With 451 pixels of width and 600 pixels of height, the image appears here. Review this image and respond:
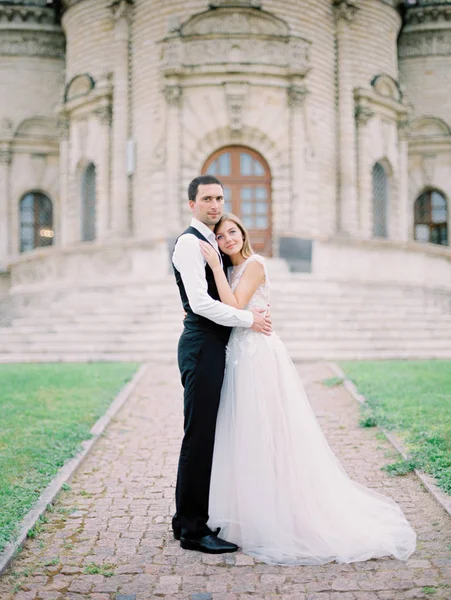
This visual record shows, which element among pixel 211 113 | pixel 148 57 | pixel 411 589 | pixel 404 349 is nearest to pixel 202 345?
pixel 411 589

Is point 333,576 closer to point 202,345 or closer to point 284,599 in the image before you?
point 284,599

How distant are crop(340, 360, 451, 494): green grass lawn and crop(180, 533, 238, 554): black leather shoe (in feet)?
5.56

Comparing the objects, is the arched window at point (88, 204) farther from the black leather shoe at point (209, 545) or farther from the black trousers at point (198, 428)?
the black leather shoe at point (209, 545)

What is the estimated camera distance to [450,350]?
12.3 meters

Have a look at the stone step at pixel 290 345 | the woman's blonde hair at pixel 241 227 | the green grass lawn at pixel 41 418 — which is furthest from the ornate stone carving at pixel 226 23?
the woman's blonde hair at pixel 241 227

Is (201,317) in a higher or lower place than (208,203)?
lower

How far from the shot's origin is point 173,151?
808 inches

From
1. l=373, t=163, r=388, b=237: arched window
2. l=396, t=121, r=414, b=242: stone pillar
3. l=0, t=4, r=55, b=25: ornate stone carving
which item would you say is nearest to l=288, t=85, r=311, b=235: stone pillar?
l=373, t=163, r=388, b=237: arched window

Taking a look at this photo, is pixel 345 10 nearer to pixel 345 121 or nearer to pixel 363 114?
pixel 363 114

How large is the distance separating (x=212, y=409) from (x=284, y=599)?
1159 millimetres

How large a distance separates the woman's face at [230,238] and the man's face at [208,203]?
0.33ft

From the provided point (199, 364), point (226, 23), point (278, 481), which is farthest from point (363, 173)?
point (278, 481)

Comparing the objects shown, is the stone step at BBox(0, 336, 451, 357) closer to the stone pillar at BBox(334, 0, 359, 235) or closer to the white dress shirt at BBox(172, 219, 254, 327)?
the white dress shirt at BBox(172, 219, 254, 327)

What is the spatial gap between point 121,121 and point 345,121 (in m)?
7.78
